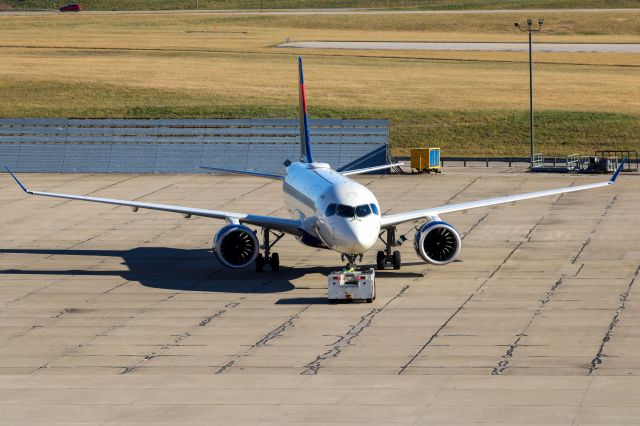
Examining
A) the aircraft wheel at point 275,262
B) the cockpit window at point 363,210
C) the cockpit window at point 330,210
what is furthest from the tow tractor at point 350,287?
the aircraft wheel at point 275,262

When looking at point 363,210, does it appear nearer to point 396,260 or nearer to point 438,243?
point 438,243

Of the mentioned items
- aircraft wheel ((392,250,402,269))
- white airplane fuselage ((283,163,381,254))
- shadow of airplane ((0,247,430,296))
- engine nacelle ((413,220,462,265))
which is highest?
white airplane fuselage ((283,163,381,254))

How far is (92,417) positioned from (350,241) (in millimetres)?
17867

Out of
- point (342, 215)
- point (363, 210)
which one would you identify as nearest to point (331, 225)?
point (342, 215)

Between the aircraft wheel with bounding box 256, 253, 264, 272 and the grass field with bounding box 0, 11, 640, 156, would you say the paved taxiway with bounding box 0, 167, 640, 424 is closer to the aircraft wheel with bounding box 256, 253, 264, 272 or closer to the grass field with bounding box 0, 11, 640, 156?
the aircraft wheel with bounding box 256, 253, 264, 272

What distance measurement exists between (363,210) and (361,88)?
85.0 m

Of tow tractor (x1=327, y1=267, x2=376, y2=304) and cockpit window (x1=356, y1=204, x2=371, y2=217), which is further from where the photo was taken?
cockpit window (x1=356, y1=204, x2=371, y2=217)

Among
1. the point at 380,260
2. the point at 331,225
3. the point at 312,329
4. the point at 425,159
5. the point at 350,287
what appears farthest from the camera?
the point at 425,159

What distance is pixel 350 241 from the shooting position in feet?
165

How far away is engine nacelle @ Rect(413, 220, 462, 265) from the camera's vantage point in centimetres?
5484

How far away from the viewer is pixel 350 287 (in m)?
49.6

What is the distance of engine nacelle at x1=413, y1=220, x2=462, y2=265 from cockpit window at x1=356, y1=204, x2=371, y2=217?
4609mm

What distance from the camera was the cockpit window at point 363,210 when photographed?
50.7 meters

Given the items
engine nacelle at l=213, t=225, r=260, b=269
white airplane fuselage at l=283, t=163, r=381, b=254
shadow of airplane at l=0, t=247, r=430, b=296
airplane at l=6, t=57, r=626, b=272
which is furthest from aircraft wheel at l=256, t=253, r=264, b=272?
white airplane fuselage at l=283, t=163, r=381, b=254
